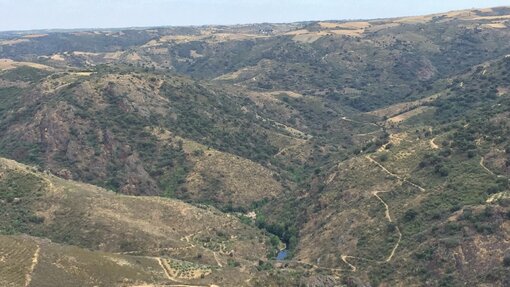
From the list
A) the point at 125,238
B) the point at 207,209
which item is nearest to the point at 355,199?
the point at 207,209

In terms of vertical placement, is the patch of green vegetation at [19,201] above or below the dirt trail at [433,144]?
below

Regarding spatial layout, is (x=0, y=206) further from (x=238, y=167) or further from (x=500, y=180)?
(x=500, y=180)

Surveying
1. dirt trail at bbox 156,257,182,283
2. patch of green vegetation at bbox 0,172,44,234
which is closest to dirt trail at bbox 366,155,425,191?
dirt trail at bbox 156,257,182,283

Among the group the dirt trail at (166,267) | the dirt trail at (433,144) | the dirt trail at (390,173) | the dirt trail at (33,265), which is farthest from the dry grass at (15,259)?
the dirt trail at (433,144)

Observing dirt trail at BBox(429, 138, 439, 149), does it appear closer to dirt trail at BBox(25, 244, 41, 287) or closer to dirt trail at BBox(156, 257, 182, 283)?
dirt trail at BBox(156, 257, 182, 283)

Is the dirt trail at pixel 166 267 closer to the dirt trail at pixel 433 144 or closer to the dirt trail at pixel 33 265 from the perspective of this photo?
the dirt trail at pixel 33 265

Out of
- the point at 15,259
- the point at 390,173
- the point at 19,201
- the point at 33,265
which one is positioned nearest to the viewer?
the point at 15,259

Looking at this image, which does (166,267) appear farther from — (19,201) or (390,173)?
(390,173)

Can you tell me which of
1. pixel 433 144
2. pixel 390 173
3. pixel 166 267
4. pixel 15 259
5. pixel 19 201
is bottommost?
pixel 166 267

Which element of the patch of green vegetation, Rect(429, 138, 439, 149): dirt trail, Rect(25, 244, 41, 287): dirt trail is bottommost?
the patch of green vegetation

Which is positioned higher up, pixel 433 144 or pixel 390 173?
pixel 433 144

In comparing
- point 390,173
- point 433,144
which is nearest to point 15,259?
point 390,173
